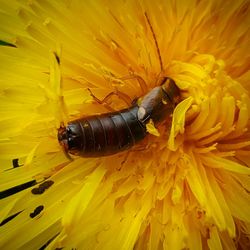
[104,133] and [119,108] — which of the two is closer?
[104,133]

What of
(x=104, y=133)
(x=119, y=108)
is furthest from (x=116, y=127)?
(x=119, y=108)

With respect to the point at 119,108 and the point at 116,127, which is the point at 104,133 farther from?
the point at 119,108

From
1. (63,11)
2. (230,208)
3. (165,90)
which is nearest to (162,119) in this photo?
(165,90)
